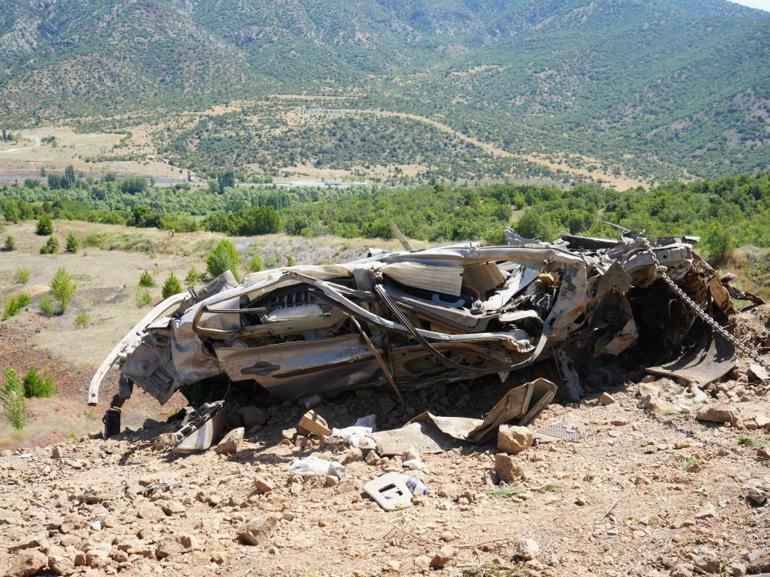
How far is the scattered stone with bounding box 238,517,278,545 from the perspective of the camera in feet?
17.5

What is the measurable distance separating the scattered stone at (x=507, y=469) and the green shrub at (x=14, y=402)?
8495 millimetres

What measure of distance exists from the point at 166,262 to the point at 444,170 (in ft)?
169

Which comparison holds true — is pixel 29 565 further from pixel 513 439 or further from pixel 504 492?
pixel 513 439

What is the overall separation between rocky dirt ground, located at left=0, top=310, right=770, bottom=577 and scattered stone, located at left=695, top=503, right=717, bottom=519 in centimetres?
1

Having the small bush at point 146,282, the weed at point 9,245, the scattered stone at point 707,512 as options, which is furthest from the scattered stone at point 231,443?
the weed at point 9,245

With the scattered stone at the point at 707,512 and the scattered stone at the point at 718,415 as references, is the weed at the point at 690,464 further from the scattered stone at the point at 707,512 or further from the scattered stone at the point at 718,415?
the scattered stone at the point at 718,415

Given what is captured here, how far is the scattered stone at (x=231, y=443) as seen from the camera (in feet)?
24.7

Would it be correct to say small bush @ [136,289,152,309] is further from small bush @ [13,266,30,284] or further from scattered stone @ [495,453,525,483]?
scattered stone @ [495,453,525,483]

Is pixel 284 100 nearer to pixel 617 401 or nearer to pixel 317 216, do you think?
pixel 317 216

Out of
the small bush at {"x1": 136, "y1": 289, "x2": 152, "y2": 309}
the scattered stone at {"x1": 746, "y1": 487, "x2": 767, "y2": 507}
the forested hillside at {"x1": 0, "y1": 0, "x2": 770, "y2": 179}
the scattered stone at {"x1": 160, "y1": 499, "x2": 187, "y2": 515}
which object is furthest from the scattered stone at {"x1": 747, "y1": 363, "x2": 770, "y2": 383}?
the forested hillside at {"x1": 0, "y1": 0, "x2": 770, "y2": 179}

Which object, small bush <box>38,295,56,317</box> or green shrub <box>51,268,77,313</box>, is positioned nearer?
small bush <box>38,295,56,317</box>

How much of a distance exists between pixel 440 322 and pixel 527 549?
3368 mm

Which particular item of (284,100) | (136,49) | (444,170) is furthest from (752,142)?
(136,49)

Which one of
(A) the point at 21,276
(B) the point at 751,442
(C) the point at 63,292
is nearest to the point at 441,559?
(B) the point at 751,442
